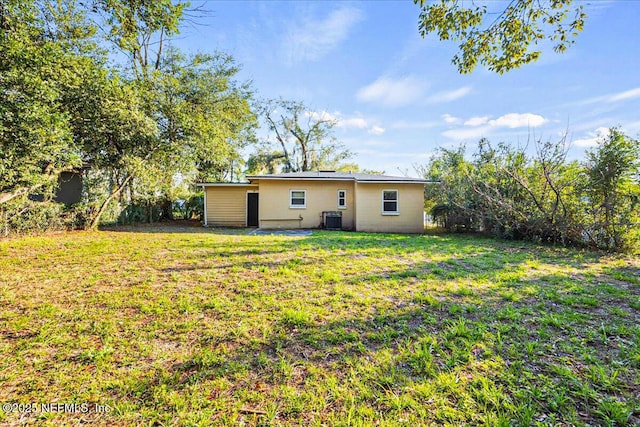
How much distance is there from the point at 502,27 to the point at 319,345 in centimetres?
529

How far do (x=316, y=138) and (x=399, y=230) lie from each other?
16.0m

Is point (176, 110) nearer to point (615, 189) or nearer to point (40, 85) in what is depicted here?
point (40, 85)

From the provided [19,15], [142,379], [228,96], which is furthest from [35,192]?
[142,379]

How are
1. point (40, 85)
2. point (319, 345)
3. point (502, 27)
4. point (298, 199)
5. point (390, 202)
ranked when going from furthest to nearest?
point (298, 199) → point (390, 202) → point (40, 85) → point (502, 27) → point (319, 345)

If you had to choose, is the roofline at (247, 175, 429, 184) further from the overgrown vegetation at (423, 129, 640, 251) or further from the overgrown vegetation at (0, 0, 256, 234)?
the overgrown vegetation at (0, 0, 256, 234)

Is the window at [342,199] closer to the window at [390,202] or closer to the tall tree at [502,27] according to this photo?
the window at [390,202]

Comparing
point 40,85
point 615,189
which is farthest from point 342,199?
point 40,85

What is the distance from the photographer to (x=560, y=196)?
27.2 feet

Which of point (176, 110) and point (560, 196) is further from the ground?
point (176, 110)

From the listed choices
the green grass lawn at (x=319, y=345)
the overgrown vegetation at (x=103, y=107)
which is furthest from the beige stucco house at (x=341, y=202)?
the green grass lawn at (x=319, y=345)

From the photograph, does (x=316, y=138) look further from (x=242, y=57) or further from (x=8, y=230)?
(x=8, y=230)

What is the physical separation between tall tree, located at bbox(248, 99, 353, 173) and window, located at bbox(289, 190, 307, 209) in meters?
13.4

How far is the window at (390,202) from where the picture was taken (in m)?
12.6

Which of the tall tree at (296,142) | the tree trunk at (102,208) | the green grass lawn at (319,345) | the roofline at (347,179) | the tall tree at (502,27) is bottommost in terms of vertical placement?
the green grass lawn at (319,345)
